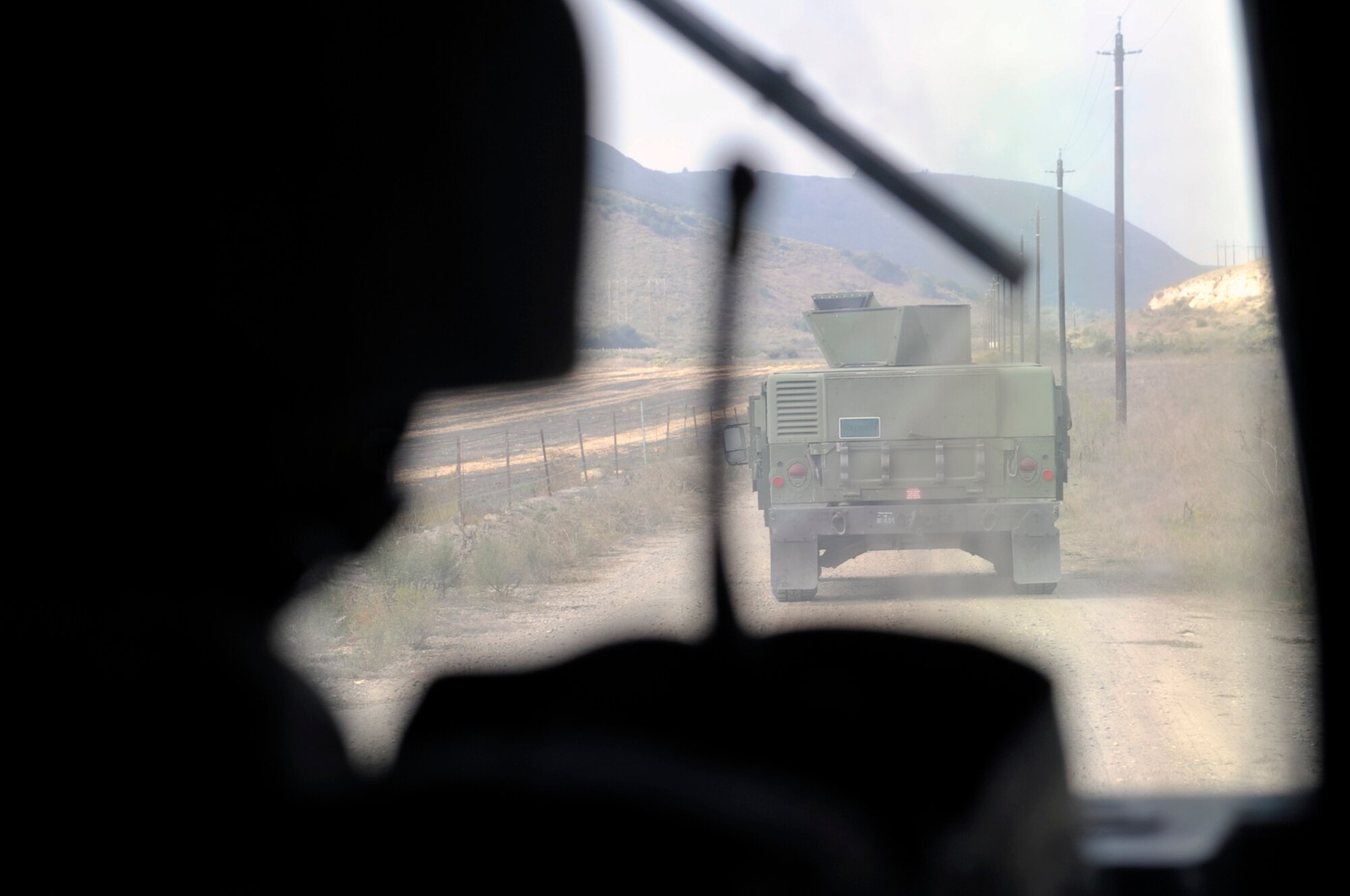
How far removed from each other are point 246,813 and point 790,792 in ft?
2.38

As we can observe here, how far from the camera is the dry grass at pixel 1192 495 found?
11.4 m

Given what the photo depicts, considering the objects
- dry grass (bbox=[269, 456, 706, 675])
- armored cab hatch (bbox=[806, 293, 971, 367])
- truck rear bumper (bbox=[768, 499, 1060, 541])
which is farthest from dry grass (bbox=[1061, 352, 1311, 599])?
dry grass (bbox=[269, 456, 706, 675])

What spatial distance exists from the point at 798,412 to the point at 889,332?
1.92 metres

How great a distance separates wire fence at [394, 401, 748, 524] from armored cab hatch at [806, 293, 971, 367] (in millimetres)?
1862

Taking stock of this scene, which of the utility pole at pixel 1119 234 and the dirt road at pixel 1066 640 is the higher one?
the utility pole at pixel 1119 234

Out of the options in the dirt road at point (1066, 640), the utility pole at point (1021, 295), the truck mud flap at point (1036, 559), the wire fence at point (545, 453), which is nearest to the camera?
the utility pole at point (1021, 295)

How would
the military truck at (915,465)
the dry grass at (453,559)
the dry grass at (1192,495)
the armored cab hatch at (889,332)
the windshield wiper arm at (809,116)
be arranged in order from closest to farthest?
1. the windshield wiper arm at (809,116)
2. the dry grass at (453,559)
3. the military truck at (915,465)
4. the dry grass at (1192,495)
5. the armored cab hatch at (889,332)

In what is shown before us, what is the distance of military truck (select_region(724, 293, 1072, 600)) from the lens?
10.8 m

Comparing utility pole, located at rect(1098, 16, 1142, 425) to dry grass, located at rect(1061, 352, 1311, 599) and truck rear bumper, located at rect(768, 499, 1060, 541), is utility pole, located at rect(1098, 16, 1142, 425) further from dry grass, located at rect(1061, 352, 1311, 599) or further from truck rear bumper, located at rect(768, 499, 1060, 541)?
truck rear bumper, located at rect(768, 499, 1060, 541)

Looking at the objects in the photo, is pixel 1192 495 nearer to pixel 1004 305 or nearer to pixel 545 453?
pixel 1004 305

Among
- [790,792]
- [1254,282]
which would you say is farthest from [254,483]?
[1254,282]

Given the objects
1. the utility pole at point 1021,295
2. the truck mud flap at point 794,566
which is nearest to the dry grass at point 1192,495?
the utility pole at point 1021,295

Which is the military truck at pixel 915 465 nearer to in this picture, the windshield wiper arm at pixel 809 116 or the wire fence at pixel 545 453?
the wire fence at pixel 545 453

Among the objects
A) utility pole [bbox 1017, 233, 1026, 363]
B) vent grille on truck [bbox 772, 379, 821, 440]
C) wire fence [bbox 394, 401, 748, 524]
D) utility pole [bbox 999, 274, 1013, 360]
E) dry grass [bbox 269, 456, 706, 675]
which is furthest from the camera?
wire fence [bbox 394, 401, 748, 524]
